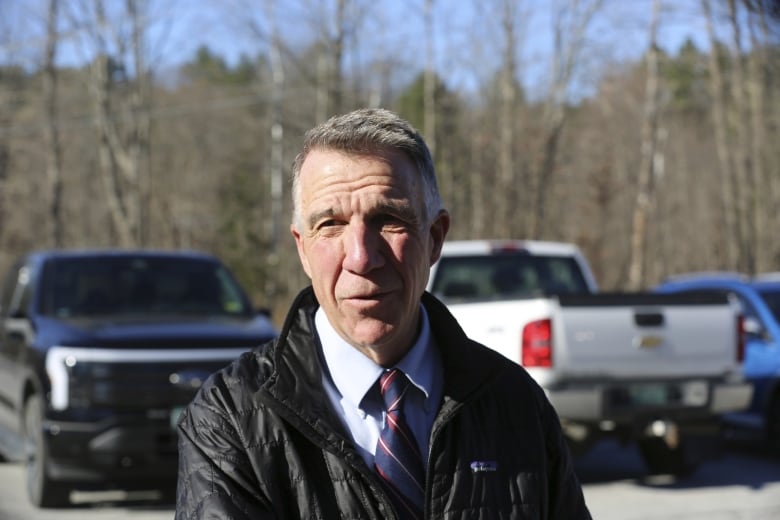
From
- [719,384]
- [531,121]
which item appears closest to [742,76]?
[531,121]

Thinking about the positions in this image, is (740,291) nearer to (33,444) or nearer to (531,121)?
(33,444)

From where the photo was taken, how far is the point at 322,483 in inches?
85.7

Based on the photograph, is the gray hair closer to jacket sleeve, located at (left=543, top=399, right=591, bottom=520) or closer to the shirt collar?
the shirt collar

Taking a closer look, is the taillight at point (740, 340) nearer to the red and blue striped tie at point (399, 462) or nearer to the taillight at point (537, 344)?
the taillight at point (537, 344)

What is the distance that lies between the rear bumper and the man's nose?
269 inches

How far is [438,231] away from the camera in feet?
8.12

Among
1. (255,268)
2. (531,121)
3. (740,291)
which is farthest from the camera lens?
(531,121)

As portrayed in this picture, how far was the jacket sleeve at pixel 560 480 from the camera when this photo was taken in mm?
2410

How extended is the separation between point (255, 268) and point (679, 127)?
4104cm

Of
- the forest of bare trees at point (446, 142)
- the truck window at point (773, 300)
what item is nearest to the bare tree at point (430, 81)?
the forest of bare trees at point (446, 142)

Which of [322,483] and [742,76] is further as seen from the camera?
[742,76]

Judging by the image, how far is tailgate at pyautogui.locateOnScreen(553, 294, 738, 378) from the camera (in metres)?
9.19

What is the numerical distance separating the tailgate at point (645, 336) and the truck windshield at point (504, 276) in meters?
1.45

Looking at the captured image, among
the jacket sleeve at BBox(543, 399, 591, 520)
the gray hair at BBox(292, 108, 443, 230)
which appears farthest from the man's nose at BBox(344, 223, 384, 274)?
the jacket sleeve at BBox(543, 399, 591, 520)
